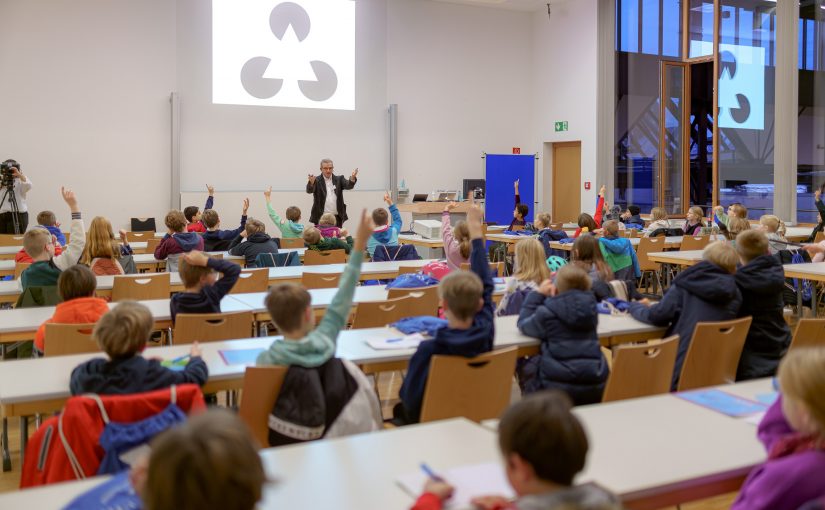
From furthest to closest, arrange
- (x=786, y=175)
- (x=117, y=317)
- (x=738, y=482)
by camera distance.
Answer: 1. (x=786, y=175)
2. (x=117, y=317)
3. (x=738, y=482)

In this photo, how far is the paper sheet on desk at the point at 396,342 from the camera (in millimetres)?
3424

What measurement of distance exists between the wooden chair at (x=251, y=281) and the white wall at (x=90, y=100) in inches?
291

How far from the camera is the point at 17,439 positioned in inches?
170

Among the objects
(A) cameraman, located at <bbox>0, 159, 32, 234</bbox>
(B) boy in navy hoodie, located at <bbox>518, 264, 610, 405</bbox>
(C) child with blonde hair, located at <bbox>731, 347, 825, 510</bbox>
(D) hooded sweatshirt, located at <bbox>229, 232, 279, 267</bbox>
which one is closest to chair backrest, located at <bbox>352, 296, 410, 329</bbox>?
(B) boy in navy hoodie, located at <bbox>518, 264, 610, 405</bbox>

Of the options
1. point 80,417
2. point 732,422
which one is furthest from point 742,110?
point 80,417

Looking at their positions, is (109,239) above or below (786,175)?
below

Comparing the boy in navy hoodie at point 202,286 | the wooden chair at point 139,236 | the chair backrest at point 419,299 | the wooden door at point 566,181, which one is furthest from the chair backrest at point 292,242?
the wooden door at point 566,181

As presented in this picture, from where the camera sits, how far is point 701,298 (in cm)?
394

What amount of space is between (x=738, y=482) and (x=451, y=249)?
422 centimetres

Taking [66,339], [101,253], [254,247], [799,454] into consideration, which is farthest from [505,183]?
[799,454]

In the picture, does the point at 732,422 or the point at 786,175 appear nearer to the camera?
the point at 732,422

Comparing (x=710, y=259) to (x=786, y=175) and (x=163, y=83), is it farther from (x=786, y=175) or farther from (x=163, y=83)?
(x=163, y=83)

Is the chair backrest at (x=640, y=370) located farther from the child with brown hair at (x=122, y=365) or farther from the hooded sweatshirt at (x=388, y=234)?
the hooded sweatshirt at (x=388, y=234)

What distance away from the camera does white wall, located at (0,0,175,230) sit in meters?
11.4
